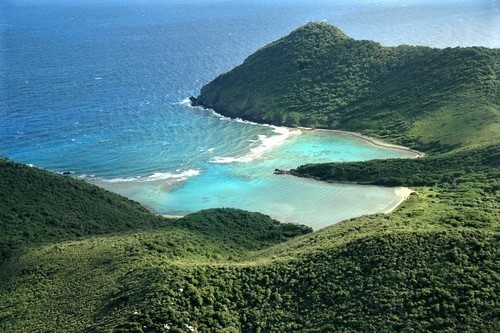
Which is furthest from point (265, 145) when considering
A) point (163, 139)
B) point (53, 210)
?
point (53, 210)

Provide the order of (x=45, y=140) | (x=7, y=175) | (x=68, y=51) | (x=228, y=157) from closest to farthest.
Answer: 1. (x=7, y=175)
2. (x=228, y=157)
3. (x=45, y=140)
4. (x=68, y=51)

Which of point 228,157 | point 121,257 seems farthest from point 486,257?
point 228,157

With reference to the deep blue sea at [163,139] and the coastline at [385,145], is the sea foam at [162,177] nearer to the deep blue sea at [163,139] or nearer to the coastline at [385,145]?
the deep blue sea at [163,139]

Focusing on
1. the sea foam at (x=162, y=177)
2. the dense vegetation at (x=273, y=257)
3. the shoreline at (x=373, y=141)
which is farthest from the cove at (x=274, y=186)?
the dense vegetation at (x=273, y=257)

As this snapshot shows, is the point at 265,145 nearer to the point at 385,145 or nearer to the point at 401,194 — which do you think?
the point at 385,145

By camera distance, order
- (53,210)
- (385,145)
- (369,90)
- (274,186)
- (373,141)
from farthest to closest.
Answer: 1. (369,90)
2. (373,141)
3. (385,145)
4. (274,186)
5. (53,210)

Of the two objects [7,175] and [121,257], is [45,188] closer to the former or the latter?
[7,175]

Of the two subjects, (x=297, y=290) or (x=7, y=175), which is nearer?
(x=297, y=290)

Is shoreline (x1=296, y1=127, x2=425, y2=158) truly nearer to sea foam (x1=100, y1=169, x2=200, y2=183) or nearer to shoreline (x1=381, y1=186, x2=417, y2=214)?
shoreline (x1=381, y1=186, x2=417, y2=214)
